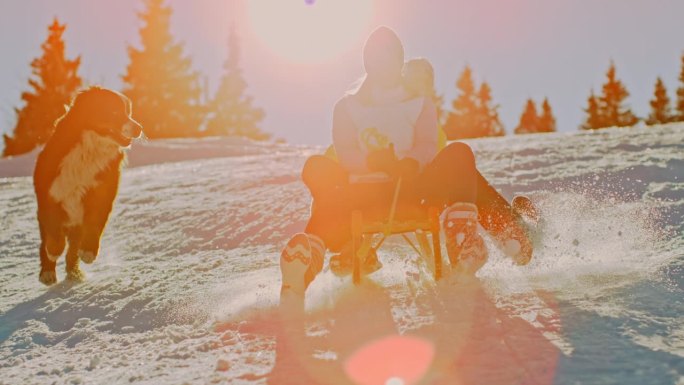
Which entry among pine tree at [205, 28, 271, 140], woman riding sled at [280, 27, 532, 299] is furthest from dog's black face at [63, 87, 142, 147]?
pine tree at [205, 28, 271, 140]

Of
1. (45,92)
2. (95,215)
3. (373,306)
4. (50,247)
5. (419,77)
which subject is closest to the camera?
(373,306)

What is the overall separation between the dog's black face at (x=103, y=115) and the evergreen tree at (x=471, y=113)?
39275 millimetres

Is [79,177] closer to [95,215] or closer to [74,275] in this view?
[95,215]

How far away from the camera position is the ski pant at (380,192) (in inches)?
152

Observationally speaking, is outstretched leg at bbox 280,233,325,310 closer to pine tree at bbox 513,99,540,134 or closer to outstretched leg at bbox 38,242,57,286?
outstretched leg at bbox 38,242,57,286

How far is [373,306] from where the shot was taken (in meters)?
3.51

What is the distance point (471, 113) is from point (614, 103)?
30.1ft

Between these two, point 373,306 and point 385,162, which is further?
point 385,162

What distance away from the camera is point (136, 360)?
308 centimetres

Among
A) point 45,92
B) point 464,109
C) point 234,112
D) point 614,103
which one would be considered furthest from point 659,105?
point 45,92

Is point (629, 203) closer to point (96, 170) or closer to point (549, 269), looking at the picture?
point (549, 269)

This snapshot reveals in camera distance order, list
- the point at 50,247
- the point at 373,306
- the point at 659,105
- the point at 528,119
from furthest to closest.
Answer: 1. the point at 528,119
2. the point at 659,105
3. the point at 50,247
4. the point at 373,306

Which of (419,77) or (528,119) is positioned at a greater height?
(419,77)

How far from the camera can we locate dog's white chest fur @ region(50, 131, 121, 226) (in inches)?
214
